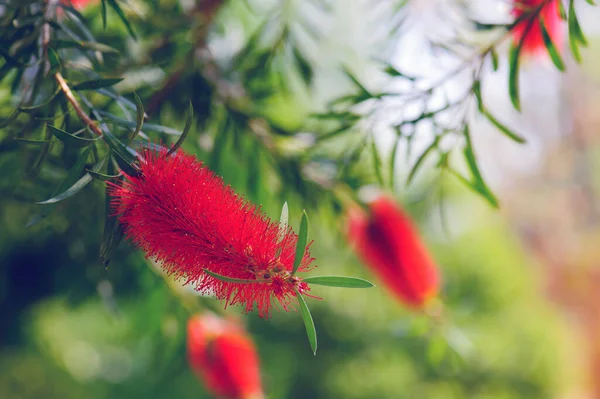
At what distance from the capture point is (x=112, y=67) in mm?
464

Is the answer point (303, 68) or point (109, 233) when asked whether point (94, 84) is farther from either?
point (303, 68)

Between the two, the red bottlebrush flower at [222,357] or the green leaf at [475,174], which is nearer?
the green leaf at [475,174]

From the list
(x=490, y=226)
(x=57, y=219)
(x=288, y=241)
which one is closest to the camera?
(x=288, y=241)

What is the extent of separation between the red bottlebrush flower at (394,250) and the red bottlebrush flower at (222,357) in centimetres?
15

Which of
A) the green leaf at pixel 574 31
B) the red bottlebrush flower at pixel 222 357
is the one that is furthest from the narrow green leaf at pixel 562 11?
the red bottlebrush flower at pixel 222 357

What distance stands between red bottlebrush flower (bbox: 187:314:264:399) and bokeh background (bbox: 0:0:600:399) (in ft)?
0.07

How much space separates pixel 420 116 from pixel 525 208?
4.05 m

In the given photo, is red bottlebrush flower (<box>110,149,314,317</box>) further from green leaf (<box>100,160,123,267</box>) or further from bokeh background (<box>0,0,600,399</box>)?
bokeh background (<box>0,0,600,399</box>)

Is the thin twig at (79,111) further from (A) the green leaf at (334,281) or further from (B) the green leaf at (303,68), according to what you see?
(B) the green leaf at (303,68)

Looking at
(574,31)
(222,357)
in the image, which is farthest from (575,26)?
(222,357)

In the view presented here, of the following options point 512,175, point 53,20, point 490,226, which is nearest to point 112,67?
point 53,20

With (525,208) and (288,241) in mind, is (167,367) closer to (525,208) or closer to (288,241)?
(288,241)

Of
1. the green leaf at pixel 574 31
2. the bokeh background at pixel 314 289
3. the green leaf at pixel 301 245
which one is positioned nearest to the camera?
the green leaf at pixel 301 245

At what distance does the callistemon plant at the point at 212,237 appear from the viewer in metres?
0.24
